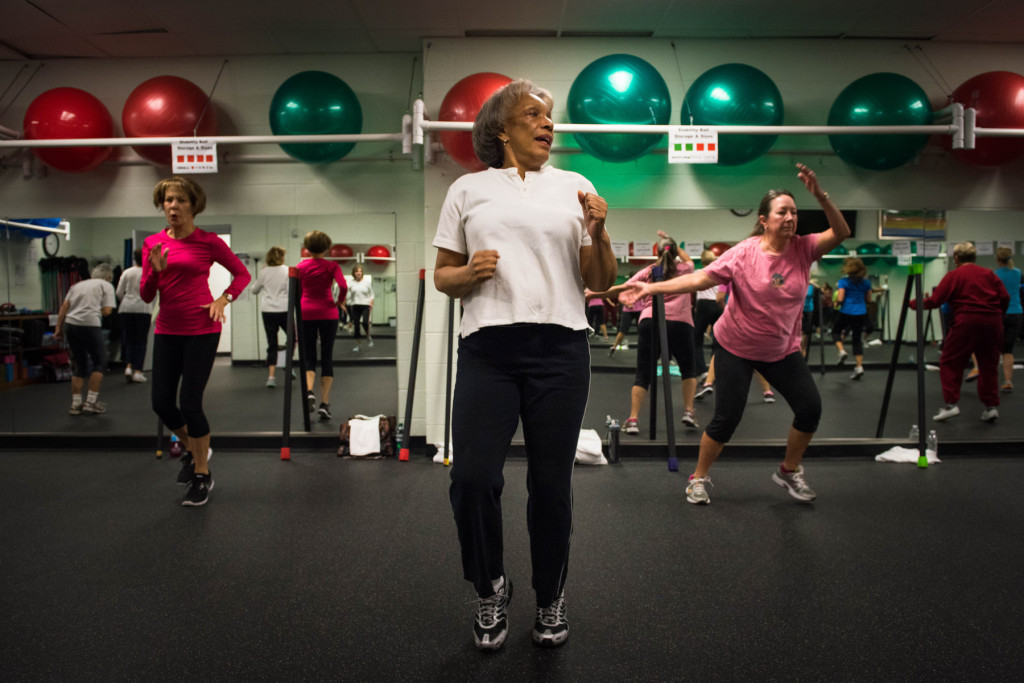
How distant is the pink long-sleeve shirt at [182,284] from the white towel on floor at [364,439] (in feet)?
4.38

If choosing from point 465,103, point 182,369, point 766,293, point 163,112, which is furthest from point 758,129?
point 163,112

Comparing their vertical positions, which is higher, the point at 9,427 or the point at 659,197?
the point at 659,197

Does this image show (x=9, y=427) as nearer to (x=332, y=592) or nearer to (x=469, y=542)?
(x=332, y=592)

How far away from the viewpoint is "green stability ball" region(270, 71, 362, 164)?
160 inches

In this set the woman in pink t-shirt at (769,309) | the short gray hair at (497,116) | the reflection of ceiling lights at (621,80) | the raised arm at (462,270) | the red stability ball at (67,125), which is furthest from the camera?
the red stability ball at (67,125)

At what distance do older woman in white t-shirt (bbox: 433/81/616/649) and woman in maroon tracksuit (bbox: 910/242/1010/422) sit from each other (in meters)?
3.90

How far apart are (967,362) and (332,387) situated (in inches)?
187

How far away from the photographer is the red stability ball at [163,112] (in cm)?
405

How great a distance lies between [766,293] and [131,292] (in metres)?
5.07

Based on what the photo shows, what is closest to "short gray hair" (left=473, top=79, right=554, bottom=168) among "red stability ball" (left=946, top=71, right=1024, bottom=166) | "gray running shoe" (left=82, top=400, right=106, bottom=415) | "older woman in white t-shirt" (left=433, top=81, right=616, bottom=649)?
"older woman in white t-shirt" (left=433, top=81, right=616, bottom=649)

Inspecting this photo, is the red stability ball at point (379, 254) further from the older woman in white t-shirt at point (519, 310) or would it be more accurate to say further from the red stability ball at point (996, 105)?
the red stability ball at point (996, 105)

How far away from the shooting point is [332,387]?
489 centimetres

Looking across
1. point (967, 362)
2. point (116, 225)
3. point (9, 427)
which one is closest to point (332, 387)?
point (116, 225)

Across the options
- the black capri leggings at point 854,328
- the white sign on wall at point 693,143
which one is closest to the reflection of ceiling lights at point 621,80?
the white sign on wall at point 693,143
